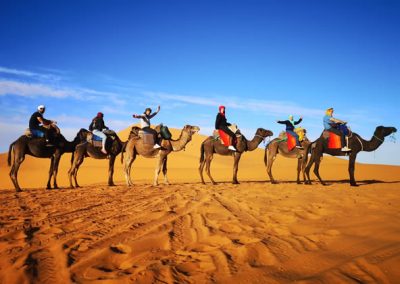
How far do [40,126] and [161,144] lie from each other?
5.57 metres

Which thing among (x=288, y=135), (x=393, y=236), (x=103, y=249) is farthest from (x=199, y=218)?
(x=288, y=135)

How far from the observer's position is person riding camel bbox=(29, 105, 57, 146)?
515 inches

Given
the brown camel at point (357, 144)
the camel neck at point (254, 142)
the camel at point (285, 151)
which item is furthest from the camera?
the camel neck at point (254, 142)

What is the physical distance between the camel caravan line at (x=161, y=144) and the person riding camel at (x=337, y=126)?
0.04 metres

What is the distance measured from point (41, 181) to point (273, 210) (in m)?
23.3

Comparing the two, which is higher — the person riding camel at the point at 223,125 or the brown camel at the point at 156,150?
the person riding camel at the point at 223,125

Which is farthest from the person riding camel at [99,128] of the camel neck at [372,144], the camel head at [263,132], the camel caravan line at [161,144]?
the camel neck at [372,144]

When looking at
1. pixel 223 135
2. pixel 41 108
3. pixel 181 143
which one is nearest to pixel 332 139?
pixel 223 135

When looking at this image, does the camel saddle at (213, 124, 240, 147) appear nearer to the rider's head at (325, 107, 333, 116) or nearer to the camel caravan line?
the camel caravan line

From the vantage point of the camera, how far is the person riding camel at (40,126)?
13.1 m

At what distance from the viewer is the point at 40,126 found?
44.1 ft

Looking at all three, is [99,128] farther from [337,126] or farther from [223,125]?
[337,126]

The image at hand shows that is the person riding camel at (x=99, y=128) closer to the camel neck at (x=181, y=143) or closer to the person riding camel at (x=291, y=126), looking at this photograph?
the camel neck at (x=181, y=143)

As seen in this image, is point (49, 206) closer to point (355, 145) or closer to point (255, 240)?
point (255, 240)
